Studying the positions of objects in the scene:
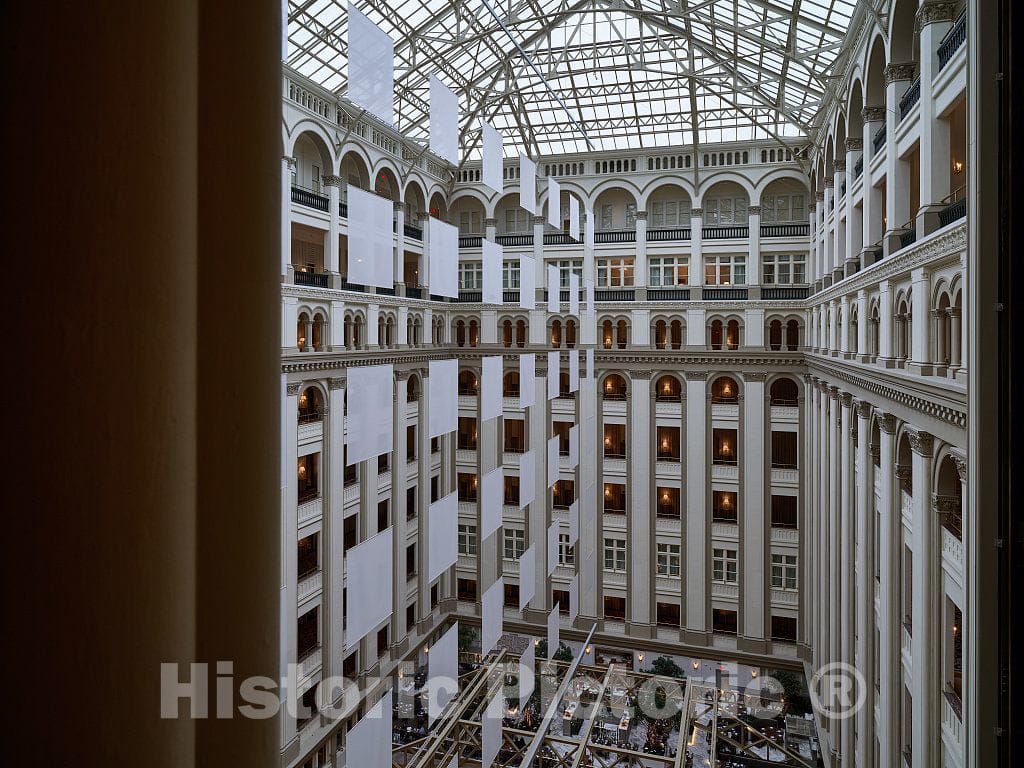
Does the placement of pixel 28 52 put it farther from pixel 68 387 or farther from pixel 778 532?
pixel 778 532

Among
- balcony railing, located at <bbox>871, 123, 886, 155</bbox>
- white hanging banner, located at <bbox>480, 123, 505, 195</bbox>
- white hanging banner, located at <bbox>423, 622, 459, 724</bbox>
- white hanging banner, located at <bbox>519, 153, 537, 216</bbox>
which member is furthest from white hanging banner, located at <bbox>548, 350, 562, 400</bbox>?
balcony railing, located at <bbox>871, 123, 886, 155</bbox>

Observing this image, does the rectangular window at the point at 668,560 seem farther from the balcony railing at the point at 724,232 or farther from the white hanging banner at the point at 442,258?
the white hanging banner at the point at 442,258

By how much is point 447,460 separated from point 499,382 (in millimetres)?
17989

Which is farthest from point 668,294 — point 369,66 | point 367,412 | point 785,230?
point 367,412

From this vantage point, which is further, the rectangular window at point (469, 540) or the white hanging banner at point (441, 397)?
the rectangular window at point (469, 540)

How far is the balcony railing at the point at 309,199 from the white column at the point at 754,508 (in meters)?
19.2

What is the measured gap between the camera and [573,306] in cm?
1944

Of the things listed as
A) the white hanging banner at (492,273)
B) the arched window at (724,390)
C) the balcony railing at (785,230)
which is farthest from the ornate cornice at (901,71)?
the arched window at (724,390)

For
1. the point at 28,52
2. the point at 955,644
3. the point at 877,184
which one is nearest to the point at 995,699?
the point at 28,52

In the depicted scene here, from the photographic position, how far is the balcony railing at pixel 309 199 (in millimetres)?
20234

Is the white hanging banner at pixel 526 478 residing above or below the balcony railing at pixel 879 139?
below

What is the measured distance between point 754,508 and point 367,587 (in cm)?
2291

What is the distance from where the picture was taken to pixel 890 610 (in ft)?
43.0

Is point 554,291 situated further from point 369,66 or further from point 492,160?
point 369,66
